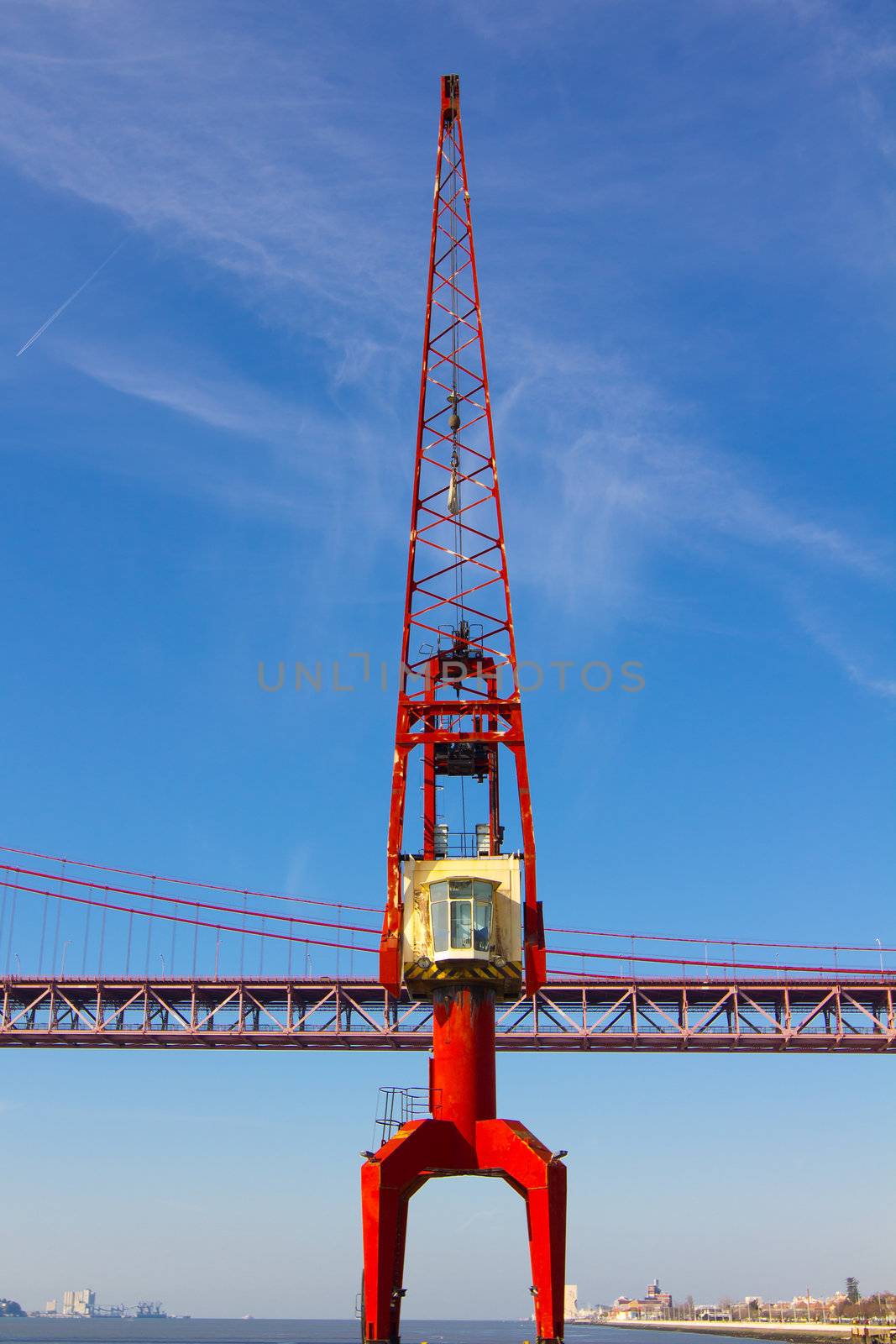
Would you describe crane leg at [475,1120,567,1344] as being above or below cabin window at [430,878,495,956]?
below

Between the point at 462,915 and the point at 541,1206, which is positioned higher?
the point at 462,915

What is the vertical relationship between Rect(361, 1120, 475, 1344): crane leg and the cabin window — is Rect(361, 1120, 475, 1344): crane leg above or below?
below

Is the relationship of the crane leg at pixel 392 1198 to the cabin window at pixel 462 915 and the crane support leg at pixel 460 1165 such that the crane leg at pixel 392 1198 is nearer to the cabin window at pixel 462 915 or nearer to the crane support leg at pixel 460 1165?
the crane support leg at pixel 460 1165

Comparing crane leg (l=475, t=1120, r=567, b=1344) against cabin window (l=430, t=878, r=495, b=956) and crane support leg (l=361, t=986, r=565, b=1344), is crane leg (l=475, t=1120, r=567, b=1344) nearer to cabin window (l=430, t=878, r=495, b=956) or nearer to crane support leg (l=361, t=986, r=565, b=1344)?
crane support leg (l=361, t=986, r=565, b=1344)

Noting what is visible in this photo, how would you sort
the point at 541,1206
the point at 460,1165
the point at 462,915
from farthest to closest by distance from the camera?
the point at 462,915 → the point at 460,1165 → the point at 541,1206

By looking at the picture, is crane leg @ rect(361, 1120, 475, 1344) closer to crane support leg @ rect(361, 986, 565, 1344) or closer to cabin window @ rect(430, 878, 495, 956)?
crane support leg @ rect(361, 986, 565, 1344)

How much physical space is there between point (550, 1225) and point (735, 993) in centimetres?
7229

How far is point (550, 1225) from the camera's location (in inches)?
1663

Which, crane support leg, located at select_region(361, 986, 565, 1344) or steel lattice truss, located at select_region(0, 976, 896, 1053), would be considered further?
steel lattice truss, located at select_region(0, 976, 896, 1053)

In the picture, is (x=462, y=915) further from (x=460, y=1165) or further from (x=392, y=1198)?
(x=392, y=1198)

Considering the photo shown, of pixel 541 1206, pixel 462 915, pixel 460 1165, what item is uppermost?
pixel 462 915

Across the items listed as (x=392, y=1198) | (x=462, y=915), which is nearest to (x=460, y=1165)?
(x=392, y=1198)

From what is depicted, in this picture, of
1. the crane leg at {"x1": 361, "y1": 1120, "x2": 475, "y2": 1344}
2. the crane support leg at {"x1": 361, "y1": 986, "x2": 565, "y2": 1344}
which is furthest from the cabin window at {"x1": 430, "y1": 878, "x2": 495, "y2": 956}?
the crane leg at {"x1": 361, "y1": 1120, "x2": 475, "y2": 1344}

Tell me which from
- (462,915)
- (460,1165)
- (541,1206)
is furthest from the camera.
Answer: (462,915)
